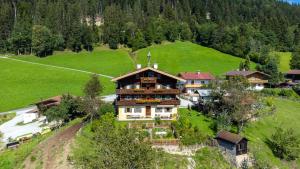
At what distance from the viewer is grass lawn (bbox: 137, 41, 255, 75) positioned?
357 ft

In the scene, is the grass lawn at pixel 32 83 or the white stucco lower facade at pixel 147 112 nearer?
the white stucco lower facade at pixel 147 112

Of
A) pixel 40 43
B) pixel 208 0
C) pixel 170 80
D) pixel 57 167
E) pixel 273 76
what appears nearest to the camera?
pixel 57 167

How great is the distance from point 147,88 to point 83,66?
195 feet

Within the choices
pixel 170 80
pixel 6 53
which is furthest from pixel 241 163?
pixel 6 53

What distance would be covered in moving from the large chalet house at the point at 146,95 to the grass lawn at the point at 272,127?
12455mm

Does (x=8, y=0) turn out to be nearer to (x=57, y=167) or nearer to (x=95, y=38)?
(x=95, y=38)

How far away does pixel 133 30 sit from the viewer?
128m

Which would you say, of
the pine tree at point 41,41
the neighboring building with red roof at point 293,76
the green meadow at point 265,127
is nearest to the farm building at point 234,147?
the green meadow at point 265,127

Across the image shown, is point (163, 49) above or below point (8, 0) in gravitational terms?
below

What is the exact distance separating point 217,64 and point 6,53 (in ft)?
246

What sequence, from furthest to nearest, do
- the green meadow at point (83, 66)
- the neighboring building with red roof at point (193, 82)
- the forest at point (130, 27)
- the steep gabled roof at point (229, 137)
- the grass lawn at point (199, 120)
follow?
the forest at point (130, 27)
the green meadow at point (83, 66)
the neighboring building with red roof at point (193, 82)
the grass lawn at point (199, 120)
the steep gabled roof at point (229, 137)

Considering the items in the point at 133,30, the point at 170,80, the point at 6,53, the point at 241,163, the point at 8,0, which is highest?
the point at 8,0

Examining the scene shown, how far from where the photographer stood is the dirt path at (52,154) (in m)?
37.6

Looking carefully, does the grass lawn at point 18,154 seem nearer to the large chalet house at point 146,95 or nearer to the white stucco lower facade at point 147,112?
the white stucco lower facade at point 147,112
